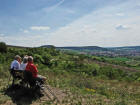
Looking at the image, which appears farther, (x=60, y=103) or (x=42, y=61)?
(x=42, y=61)

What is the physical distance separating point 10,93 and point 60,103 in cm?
237

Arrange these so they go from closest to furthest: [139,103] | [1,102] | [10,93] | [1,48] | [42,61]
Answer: [1,102], [10,93], [139,103], [42,61], [1,48]

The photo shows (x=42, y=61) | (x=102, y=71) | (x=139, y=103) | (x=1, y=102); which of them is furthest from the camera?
(x=42, y=61)

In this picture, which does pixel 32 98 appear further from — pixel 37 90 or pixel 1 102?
pixel 1 102

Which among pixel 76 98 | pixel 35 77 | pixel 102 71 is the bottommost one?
pixel 102 71

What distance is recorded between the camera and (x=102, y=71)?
110 ft

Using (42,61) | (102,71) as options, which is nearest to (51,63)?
(42,61)

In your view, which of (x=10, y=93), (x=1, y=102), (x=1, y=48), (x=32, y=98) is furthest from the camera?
(x=1, y=48)

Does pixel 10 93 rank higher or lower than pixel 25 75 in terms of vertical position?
lower

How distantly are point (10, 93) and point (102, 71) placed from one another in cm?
2748

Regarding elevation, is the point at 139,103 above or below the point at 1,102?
below

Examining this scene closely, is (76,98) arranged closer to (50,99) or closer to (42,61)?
(50,99)

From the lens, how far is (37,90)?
740 cm

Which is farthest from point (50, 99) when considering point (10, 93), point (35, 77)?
point (10, 93)
